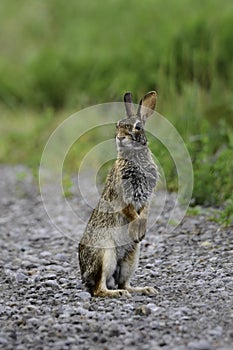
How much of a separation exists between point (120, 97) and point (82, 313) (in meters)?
6.07

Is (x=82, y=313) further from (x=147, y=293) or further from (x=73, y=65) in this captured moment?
(x=73, y=65)

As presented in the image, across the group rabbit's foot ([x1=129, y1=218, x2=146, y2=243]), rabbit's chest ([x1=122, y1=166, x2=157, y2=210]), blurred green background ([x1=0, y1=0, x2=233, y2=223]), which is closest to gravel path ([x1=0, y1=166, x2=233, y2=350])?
rabbit's foot ([x1=129, y1=218, x2=146, y2=243])

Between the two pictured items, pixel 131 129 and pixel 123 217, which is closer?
pixel 131 129

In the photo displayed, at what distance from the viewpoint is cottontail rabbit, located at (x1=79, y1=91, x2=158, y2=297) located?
531cm

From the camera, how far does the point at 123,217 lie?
544 centimetres

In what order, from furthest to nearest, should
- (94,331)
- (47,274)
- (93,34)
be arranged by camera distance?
(93,34), (47,274), (94,331)

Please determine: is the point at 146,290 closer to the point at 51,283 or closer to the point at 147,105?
the point at 51,283

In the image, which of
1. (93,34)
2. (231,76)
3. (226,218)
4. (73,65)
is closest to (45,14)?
(93,34)

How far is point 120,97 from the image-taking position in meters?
10.6

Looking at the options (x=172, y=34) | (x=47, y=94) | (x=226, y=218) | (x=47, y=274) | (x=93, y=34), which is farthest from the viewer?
(x=93, y=34)

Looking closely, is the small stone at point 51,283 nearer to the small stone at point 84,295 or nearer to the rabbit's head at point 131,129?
the small stone at point 84,295

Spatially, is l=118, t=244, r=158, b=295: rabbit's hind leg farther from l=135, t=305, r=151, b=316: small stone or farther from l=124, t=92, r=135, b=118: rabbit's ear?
l=124, t=92, r=135, b=118: rabbit's ear

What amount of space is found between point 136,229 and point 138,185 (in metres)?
0.36

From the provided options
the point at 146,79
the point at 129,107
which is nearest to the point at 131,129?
the point at 129,107
